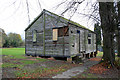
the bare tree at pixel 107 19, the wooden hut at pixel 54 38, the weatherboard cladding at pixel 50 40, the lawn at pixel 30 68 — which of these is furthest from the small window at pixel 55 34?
the bare tree at pixel 107 19

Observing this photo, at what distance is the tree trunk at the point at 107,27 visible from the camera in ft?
23.2

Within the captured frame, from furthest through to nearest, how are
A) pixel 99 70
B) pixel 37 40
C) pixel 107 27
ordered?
1. pixel 37 40
2. pixel 107 27
3. pixel 99 70

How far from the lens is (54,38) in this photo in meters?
11.6

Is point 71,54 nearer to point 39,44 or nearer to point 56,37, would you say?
point 56,37

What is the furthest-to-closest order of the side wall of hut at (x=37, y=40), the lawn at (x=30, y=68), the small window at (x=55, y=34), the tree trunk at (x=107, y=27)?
the side wall of hut at (x=37, y=40) → the small window at (x=55, y=34) → the tree trunk at (x=107, y=27) → the lawn at (x=30, y=68)

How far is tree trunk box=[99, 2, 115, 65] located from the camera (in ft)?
23.2

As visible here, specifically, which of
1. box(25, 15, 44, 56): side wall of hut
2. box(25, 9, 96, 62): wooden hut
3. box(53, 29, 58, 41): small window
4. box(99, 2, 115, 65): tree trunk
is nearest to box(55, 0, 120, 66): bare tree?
box(99, 2, 115, 65): tree trunk

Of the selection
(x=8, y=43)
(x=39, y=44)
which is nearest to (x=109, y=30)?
(x=39, y=44)

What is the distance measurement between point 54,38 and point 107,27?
6233mm

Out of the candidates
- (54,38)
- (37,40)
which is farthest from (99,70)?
(37,40)

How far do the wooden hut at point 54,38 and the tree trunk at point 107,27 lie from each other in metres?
3.51

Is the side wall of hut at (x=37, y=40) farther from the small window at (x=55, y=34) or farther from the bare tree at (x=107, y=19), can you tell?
the bare tree at (x=107, y=19)

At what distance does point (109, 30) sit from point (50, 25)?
7064mm

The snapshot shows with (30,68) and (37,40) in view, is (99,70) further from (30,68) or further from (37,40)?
(37,40)
